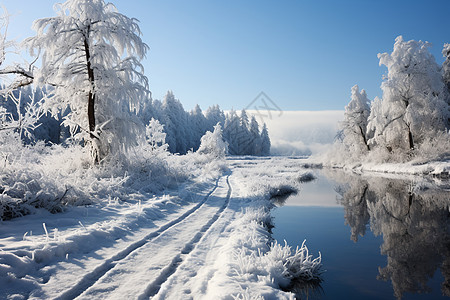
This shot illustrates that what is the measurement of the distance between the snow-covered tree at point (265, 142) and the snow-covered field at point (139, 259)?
3269 inches

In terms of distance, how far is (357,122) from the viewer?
125 feet

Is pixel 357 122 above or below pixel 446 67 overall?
below

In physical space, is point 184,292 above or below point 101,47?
below

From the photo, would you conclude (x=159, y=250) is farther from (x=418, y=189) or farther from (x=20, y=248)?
(x=418, y=189)

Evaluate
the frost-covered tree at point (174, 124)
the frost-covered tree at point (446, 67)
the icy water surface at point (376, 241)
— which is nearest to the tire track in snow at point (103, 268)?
the icy water surface at point (376, 241)

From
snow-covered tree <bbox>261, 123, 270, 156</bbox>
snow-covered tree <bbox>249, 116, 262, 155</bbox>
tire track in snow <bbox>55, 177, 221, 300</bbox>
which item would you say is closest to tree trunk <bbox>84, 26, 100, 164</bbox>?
tire track in snow <bbox>55, 177, 221, 300</bbox>

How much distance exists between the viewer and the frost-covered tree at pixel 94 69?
11.8 metres

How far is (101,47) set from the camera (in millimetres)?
12602

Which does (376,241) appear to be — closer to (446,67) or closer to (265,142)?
(446,67)

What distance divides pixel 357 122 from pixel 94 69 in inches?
1393

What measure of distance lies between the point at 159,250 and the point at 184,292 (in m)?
1.80

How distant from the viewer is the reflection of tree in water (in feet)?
17.6

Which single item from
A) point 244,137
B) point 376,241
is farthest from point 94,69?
point 244,137

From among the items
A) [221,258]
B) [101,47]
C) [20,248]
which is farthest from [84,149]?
[221,258]
